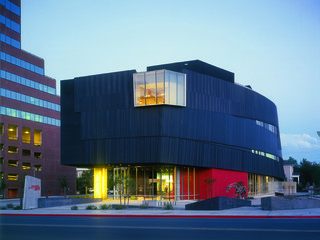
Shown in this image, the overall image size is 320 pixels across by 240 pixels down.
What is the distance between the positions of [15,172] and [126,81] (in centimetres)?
4541

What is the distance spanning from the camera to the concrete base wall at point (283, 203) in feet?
A: 96.5

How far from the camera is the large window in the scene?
47250 millimetres

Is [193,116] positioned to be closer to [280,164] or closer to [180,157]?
[180,157]

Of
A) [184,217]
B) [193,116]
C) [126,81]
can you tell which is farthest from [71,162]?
[184,217]

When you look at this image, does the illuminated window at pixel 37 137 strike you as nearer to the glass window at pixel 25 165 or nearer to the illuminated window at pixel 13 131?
the glass window at pixel 25 165

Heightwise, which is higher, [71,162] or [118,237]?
[71,162]

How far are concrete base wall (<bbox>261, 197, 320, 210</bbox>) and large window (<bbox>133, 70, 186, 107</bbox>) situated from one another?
20845mm

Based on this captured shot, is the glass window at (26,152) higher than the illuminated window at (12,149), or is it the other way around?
the illuminated window at (12,149)

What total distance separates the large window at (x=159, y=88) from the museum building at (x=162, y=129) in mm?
117

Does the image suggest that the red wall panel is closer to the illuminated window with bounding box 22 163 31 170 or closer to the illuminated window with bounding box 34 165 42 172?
the illuminated window with bounding box 22 163 31 170

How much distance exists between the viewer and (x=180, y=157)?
4931 centimetres

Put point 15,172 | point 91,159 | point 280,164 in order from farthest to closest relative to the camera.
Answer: point 15,172
point 280,164
point 91,159

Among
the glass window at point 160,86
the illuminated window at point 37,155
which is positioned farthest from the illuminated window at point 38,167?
the glass window at point 160,86

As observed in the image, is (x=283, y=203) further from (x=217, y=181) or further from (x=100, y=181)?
(x=100, y=181)
